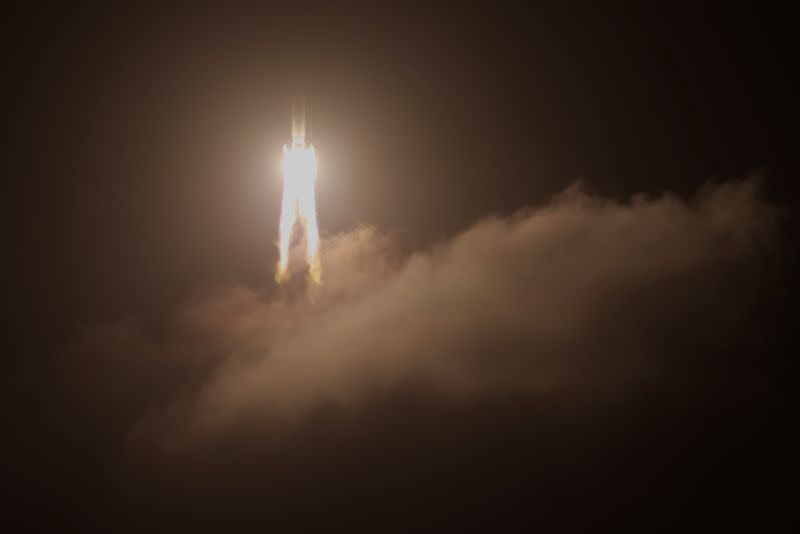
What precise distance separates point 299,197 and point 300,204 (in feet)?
1.01

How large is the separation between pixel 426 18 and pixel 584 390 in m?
17.2

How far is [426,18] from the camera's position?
27625mm

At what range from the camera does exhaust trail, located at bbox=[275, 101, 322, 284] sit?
2620cm

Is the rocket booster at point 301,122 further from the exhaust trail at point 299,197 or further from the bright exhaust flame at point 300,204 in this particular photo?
the bright exhaust flame at point 300,204

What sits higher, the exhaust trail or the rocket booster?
the rocket booster

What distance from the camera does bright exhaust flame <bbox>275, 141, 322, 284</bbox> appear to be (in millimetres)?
26219

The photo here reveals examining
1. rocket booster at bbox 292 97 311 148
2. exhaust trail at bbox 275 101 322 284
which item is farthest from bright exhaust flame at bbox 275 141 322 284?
rocket booster at bbox 292 97 311 148

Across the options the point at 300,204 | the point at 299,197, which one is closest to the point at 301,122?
the point at 299,197

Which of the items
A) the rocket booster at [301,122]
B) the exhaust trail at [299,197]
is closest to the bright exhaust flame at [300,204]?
the exhaust trail at [299,197]

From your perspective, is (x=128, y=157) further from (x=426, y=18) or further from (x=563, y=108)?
(x=563, y=108)

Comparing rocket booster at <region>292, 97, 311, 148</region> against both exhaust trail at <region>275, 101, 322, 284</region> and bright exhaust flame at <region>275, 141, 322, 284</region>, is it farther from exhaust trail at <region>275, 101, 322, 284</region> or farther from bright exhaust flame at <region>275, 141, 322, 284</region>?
bright exhaust flame at <region>275, 141, 322, 284</region>

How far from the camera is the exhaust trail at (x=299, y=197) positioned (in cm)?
2620

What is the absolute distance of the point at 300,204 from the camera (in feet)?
87.7

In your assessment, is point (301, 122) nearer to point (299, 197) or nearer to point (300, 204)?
point (299, 197)
